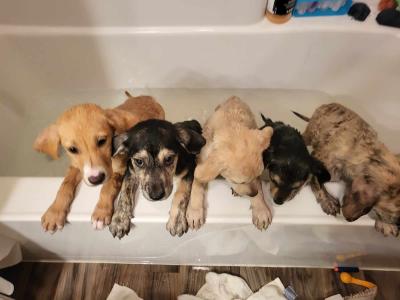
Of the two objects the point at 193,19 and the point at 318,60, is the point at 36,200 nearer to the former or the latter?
the point at 193,19

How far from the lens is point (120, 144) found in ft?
4.03

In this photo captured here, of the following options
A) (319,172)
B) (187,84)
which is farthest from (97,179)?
(187,84)

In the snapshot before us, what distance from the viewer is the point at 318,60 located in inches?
76.0

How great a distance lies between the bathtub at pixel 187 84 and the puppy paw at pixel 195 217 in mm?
35

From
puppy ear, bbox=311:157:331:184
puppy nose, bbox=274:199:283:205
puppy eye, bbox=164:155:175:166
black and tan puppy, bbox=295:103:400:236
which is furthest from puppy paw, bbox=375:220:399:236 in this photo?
puppy eye, bbox=164:155:175:166

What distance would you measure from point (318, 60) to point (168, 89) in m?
0.86

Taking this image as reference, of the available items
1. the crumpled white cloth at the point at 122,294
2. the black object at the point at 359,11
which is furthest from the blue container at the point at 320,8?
the crumpled white cloth at the point at 122,294

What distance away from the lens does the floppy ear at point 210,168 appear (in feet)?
3.72

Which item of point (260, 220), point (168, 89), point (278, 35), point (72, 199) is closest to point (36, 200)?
point (72, 199)

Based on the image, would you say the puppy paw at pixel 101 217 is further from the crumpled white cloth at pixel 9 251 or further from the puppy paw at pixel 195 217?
the crumpled white cloth at pixel 9 251

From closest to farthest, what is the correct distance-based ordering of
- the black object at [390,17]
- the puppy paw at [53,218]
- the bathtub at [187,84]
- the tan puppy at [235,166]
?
1. the tan puppy at [235,166]
2. the puppy paw at [53,218]
3. the bathtub at [187,84]
4. the black object at [390,17]

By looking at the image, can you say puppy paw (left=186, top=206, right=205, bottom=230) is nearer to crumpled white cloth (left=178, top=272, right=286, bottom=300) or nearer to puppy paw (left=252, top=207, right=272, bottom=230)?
puppy paw (left=252, top=207, right=272, bottom=230)

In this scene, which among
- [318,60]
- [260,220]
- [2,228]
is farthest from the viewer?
[318,60]

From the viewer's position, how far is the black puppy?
47.1 inches
